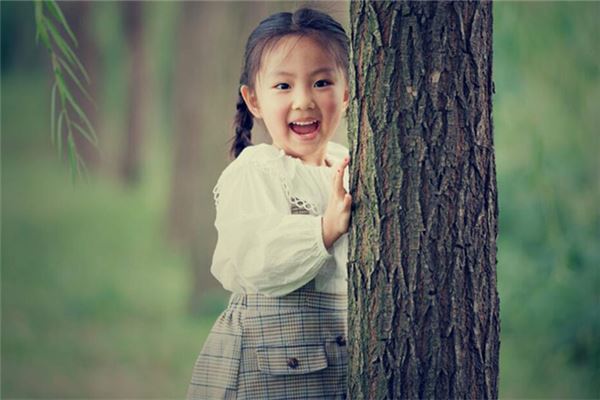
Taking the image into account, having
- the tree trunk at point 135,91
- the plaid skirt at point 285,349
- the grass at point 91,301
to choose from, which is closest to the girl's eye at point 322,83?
the plaid skirt at point 285,349

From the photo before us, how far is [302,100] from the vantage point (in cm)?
231

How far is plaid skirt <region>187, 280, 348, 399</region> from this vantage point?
2.27 m

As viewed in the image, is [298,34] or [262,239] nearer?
[262,239]

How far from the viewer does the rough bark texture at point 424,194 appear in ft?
6.64

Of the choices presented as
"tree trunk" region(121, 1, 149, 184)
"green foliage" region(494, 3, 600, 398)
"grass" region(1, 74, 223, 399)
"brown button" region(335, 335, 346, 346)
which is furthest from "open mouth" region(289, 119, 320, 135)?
"tree trunk" region(121, 1, 149, 184)

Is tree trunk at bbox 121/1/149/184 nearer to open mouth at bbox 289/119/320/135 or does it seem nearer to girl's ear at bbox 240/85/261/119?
girl's ear at bbox 240/85/261/119

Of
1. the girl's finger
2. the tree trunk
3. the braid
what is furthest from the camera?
the tree trunk

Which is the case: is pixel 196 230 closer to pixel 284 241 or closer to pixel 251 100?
pixel 251 100

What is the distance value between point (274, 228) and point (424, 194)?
0.38m

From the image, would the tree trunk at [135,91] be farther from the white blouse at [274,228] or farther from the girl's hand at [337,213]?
the girl's hand at [337,213]

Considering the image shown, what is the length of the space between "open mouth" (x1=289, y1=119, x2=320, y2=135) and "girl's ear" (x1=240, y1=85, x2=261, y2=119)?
151 mm

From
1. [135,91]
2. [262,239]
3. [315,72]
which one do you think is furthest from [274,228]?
[135,91]

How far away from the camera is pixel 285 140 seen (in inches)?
93.7

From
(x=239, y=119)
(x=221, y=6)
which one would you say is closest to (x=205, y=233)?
(x=221, y=6)
